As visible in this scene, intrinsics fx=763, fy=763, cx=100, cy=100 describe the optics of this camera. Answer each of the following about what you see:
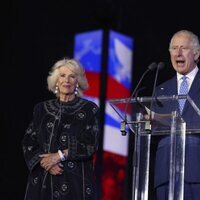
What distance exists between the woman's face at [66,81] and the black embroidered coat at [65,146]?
7 cm

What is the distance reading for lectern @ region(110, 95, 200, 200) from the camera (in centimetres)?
406

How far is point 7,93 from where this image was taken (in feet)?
25.9

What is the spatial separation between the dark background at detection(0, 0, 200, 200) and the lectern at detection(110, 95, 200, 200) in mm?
3699

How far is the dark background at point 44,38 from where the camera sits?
25.9 ft

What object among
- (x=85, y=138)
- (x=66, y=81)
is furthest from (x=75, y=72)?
(x=85, y=138)

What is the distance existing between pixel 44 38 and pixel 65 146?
3806mm

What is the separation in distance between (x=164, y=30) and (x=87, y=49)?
1.07 meters

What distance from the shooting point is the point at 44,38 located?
27.2 feet

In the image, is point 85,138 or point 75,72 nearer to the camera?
point 85,138

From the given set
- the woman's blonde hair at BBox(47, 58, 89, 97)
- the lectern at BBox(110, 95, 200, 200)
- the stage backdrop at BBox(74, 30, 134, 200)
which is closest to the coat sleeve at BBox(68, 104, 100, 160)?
the woman's blonde hair at BBox(47, 58, 89, 97)

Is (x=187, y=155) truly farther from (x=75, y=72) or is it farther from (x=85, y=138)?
(x=75, y=72)

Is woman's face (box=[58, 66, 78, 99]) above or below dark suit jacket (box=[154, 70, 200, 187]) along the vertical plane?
above

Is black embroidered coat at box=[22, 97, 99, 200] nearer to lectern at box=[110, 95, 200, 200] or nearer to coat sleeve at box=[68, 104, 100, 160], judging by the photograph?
coat sleeve at box=[68, 104, 100, 160]

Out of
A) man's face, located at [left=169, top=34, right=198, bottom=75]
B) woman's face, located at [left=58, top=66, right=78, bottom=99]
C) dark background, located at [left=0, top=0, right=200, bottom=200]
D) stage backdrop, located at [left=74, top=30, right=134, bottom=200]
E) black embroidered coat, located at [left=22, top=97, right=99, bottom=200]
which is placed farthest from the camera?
stage backdrop, located at [left=74, top=30, right=134, bottom=200]
